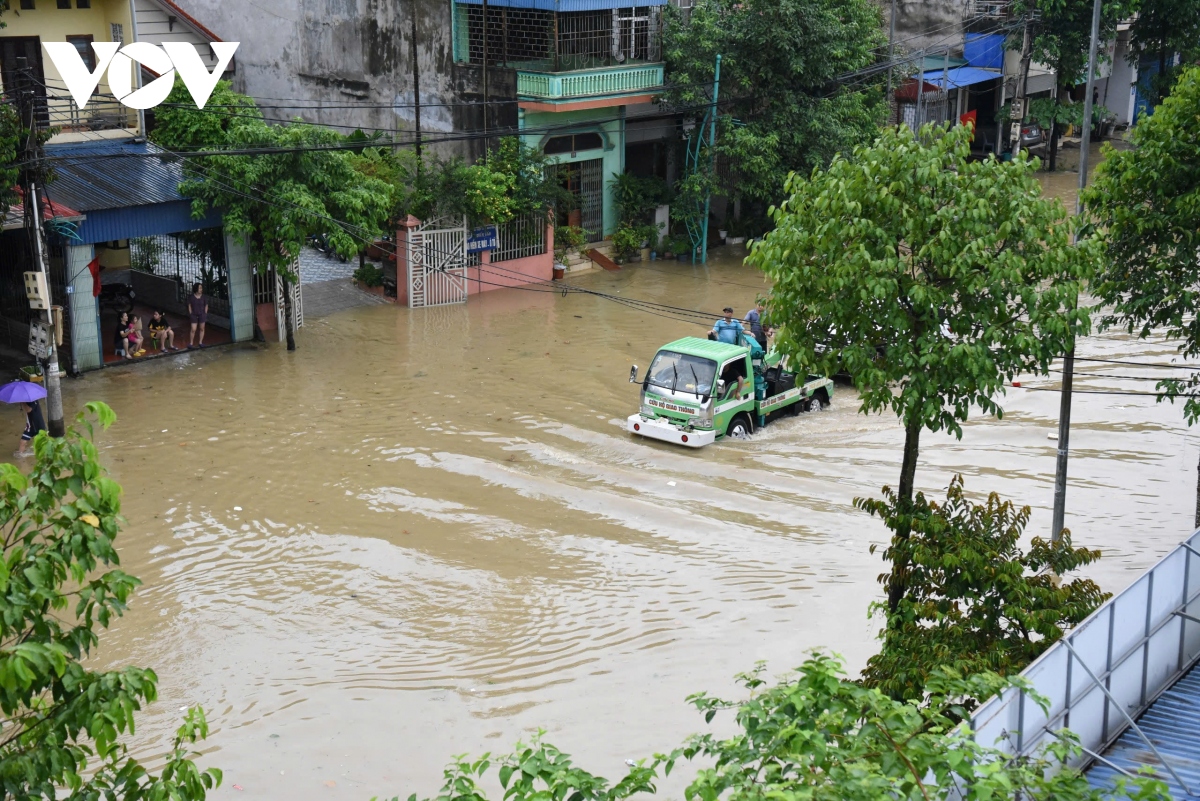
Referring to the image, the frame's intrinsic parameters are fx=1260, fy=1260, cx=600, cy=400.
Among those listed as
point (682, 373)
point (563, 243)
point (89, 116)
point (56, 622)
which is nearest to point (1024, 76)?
point (563, 243)

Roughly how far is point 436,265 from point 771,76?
892 centimetres

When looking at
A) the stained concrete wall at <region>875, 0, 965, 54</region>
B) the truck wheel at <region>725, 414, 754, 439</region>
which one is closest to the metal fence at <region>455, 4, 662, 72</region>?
the truck wheel at <region>725, 414, 754, 439</region>

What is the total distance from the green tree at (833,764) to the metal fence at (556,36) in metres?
23.4

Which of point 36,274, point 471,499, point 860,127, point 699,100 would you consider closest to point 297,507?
point 471,499

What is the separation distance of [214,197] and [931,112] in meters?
25.2

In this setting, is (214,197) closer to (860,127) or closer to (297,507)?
(297,507)

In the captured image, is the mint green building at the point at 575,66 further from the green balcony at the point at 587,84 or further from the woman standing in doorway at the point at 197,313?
the woman standing in doorway at the point at 197,313

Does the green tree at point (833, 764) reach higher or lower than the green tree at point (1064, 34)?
lower

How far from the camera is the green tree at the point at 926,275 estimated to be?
1041cm

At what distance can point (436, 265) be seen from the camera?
2648 cm

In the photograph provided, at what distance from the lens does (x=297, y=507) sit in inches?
653

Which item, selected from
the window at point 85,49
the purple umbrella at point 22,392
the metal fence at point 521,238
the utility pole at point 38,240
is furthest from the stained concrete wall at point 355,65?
the purple umbrella at point 22,392

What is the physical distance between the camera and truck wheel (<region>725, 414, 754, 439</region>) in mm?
19594

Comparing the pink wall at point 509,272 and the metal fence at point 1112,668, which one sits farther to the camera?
the pink wall at point 509,272
